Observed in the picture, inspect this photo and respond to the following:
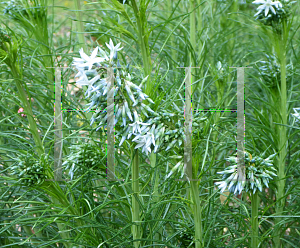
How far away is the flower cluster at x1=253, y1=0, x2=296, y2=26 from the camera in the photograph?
4.09 ft

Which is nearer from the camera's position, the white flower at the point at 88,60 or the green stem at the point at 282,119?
the white flower at the point at 88,60

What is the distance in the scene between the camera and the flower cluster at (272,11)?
1.25 metres

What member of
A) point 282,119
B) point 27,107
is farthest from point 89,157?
point 282,119

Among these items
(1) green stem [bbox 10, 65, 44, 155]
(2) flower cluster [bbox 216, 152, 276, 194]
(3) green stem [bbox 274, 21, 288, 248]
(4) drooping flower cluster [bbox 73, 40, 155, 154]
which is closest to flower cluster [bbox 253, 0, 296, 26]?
(3) green stem [bbox 274, 21, 288, 248]

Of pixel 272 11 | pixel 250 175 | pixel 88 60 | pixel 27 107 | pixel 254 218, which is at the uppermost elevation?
pixel 272 11

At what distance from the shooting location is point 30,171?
1.08 metres

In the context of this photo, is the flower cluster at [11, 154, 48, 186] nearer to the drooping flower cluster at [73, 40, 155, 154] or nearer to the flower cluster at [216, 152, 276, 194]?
the drooping flower cluster at [73, 40, 155, 154]

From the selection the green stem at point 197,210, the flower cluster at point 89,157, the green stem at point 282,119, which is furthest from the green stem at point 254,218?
the flower cluster at point 89,157

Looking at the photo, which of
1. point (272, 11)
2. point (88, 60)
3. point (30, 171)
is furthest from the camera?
point (272, 11)

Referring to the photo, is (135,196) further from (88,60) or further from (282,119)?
(282,119)

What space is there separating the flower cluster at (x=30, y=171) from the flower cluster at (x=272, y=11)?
895 mm

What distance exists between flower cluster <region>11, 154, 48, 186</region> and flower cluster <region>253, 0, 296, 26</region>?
35.3 inches

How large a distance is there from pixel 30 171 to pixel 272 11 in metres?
0.96

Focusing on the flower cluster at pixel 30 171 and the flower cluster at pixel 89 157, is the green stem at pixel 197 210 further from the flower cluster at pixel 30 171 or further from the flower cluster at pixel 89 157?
the flower cluster at pixel 30 171
